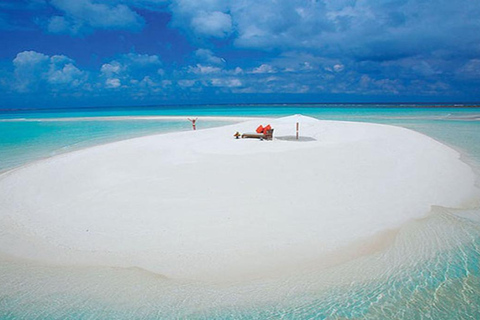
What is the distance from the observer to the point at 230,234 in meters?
5.14

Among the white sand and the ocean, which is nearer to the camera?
the ocean

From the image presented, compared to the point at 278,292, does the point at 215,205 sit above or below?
above

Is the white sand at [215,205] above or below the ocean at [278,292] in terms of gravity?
above

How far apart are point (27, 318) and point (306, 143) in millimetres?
12484

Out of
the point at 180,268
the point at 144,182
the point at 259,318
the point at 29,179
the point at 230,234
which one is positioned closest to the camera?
the point at 259,318

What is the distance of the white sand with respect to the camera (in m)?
4.67

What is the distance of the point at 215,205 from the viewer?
20.8ft

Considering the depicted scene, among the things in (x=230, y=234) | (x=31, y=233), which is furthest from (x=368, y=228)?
(x=31, y=233)

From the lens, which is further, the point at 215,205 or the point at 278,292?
the point at 215,205

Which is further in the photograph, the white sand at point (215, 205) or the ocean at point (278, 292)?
the white sand at point (215, 205)

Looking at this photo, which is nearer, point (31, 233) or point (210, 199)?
point (31, 233)

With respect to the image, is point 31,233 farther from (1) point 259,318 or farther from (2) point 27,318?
(1) point 259,318

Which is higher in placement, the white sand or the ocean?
the white sand

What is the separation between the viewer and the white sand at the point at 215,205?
15.3 feet
